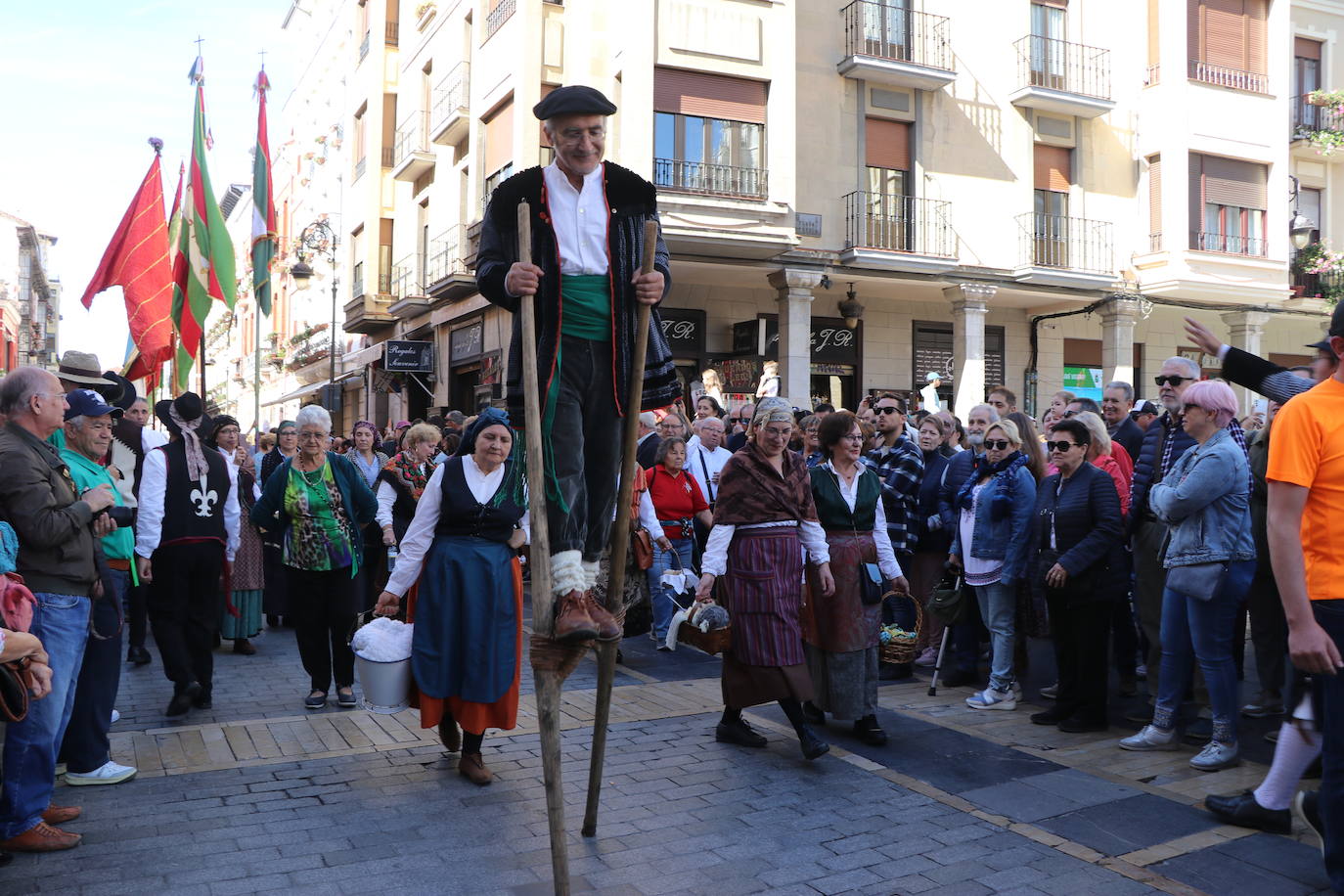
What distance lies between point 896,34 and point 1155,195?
6.88 metres

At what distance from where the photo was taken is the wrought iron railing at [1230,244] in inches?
876

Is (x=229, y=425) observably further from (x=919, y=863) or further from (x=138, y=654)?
(x=919, y=863)

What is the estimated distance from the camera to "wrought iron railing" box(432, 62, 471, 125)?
2319 centimetres

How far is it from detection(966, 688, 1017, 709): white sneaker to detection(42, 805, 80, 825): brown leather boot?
5.41m

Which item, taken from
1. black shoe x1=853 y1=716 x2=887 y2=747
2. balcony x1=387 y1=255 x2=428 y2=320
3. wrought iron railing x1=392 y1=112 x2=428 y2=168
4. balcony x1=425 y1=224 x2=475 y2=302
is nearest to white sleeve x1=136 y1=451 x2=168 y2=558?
black shoe x1=853 y1=716 x2=887 y2=747

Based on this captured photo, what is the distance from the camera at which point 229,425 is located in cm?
939

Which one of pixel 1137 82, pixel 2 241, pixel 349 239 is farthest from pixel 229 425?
pixel 2 241

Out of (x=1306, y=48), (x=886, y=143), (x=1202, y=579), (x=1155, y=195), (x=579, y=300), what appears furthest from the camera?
(x=1306, y=48)

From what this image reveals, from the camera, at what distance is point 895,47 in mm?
20469

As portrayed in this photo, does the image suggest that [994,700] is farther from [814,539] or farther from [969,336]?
[969,336]

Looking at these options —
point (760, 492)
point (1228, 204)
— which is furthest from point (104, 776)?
point (1228, 204)

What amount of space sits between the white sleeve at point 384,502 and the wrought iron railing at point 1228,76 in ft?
68.6

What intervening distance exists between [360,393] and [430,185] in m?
9.79

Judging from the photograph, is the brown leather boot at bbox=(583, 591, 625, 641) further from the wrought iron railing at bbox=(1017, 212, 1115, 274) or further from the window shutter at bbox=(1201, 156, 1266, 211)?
the window shutter at bbox=(1201, 156, 1266, 211)
